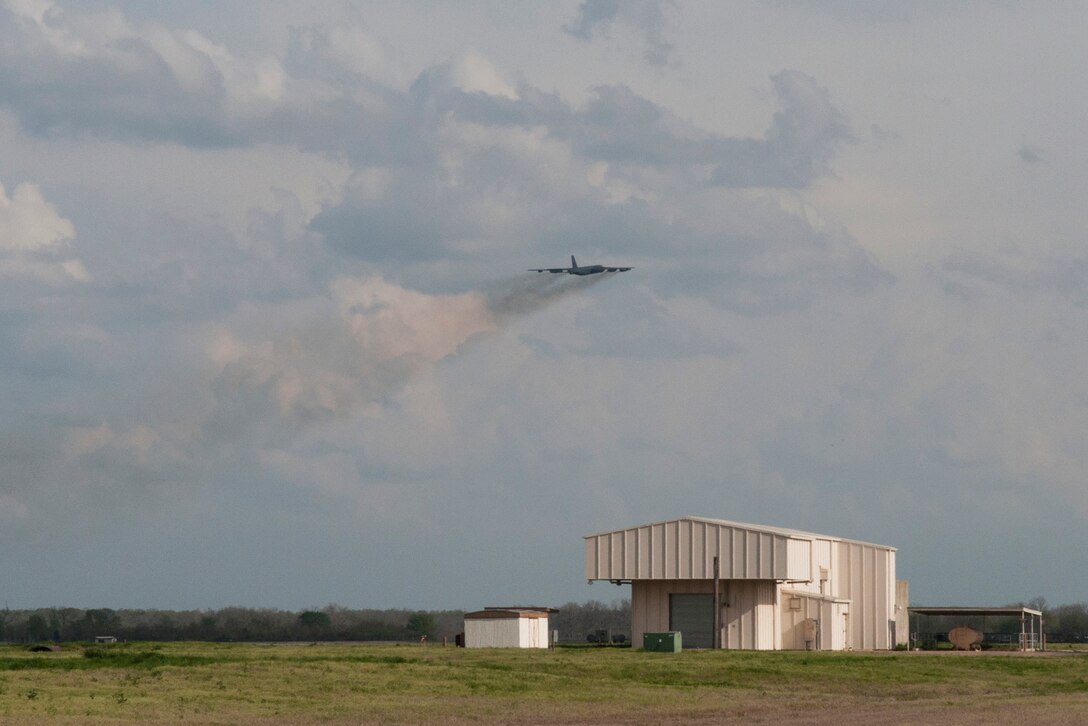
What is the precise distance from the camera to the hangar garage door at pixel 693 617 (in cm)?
7162

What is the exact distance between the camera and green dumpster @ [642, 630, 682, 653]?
64.9 m

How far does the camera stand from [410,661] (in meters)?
54.5

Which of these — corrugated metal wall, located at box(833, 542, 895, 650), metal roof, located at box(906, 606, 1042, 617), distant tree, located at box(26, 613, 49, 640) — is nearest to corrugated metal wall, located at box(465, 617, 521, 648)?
corrugated metal wall, located at box(833, 542, 895, 650)

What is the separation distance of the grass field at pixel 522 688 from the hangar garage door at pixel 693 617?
370 inches

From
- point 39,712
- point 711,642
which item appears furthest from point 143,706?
point 711,642

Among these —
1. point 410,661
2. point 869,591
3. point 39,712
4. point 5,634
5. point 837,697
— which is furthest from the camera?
point 5,634

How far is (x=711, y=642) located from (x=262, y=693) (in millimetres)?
32654

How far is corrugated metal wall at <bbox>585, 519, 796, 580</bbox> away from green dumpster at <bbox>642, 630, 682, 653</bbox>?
5.88 metres

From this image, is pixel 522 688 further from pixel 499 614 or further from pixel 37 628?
pixel 37 628

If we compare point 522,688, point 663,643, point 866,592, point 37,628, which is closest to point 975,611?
point 866,592

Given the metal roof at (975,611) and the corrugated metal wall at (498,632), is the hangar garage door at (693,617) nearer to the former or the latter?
the corrugated metal wall at (498,632)

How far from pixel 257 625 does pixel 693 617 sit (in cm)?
5503

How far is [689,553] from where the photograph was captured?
234 feet

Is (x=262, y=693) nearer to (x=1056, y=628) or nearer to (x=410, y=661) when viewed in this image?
(x=410, y=661)
